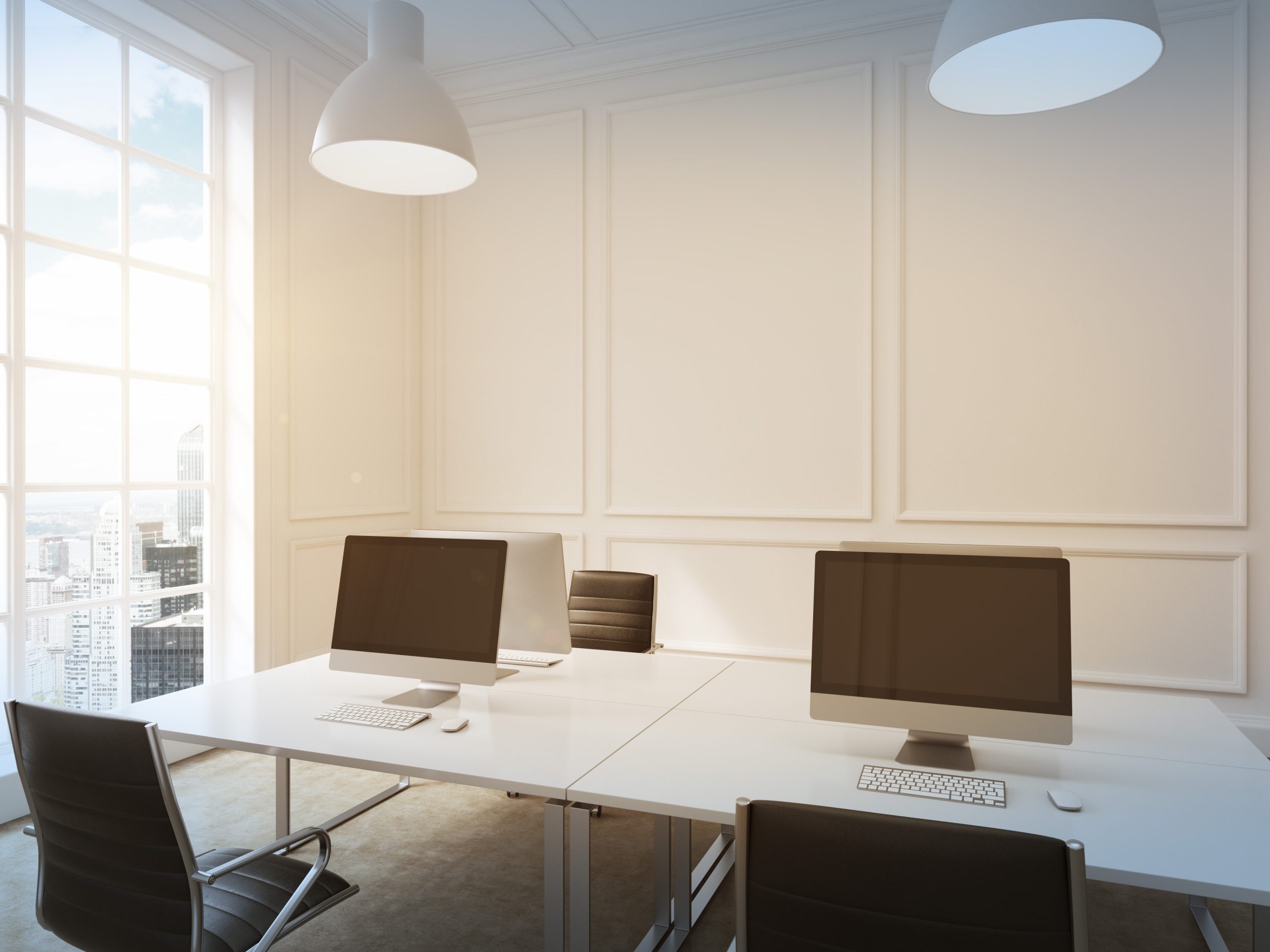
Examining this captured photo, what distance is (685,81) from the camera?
4734mm

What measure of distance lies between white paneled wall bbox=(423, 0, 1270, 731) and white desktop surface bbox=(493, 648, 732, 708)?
5.73ft

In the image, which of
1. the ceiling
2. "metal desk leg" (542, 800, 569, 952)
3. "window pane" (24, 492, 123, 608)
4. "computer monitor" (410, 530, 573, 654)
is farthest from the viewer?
the ceiling

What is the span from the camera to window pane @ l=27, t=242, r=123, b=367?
3.34 m

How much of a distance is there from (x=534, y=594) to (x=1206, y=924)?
211cm

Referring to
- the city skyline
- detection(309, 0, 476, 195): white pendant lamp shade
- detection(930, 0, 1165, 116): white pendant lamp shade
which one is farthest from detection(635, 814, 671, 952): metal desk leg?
the city skyline

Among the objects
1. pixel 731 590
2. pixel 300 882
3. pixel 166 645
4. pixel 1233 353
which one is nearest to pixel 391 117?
pixel 300 882

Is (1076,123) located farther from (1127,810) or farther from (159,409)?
(159,409)

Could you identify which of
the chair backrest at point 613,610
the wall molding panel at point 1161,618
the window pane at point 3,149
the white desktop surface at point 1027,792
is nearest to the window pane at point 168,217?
the window pane at point 3,149

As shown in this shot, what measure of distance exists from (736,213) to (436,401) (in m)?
2.15

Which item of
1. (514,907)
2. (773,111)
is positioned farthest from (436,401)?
(514,907)

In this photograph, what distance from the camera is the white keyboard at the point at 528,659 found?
2.86 m

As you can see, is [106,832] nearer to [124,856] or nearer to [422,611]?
[124,856]

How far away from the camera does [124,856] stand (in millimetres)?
1593

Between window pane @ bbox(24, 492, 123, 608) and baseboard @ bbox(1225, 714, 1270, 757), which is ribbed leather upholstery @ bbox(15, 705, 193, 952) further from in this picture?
baseboard @ bbox(1225, 714, 1270, 757)
